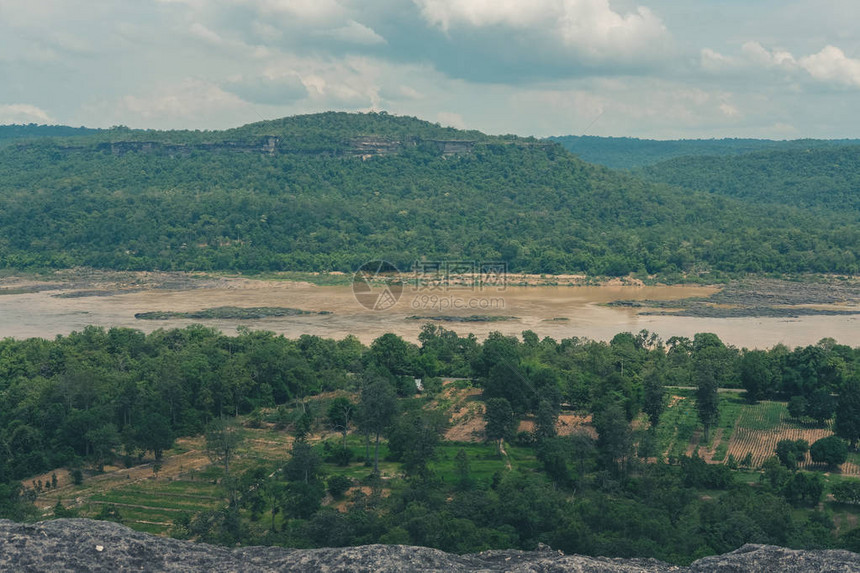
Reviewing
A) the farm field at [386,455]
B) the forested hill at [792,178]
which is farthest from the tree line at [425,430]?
the forested hill at [792,178]

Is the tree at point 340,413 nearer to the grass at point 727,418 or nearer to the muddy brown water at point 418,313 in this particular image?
the grass at point 727,418

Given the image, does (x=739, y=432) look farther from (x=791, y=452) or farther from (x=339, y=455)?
(x=339, y=455)

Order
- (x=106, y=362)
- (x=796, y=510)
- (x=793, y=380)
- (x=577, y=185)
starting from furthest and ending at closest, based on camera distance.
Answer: (x=577, y=185) < (x=106, y=362) < (x=793, y=380) < (x=796, y=510)

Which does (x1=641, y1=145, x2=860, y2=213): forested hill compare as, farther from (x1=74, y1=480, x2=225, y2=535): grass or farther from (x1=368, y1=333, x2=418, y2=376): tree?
(x1=74, y1=480, x2=225, y2=535): grass

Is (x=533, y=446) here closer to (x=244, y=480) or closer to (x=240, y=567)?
(x=244, y=480)

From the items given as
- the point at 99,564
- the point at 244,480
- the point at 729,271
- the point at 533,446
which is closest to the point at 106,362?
the point at 244,480

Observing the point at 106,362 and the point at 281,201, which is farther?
the point at 281,201

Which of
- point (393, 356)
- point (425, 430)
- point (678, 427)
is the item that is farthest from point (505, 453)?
point (393, 356)
